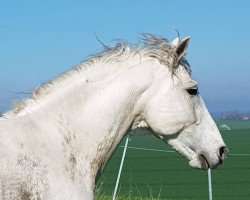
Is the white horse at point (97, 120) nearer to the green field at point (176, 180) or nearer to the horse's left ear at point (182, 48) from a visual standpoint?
the horse's left ear at point (182, 48)

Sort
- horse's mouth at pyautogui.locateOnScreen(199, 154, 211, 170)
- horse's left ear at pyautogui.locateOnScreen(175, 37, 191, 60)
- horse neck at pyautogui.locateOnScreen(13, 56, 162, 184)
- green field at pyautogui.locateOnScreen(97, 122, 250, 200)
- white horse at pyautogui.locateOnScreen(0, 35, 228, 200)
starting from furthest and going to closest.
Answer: green field at pyautogui.locateOnScreen(97, 122, 250, 200) < horse's mouth at pyautogui.locateOnScreen(199, 154, 211, 170) < horse's left ear at pyautogui.locateOnScreen(175, 37, 191, 60) < horse neck at pyautogui.locateOnScreen(13, 56, 162, 184) < white horse at pyautogui.locateOnScreen(0, 35, 228, 200)

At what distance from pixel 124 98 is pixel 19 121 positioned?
2.67 feet

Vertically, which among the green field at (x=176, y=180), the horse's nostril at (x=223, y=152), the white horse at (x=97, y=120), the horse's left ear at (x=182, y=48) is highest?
the horse's left ear at (x=182, y=48)

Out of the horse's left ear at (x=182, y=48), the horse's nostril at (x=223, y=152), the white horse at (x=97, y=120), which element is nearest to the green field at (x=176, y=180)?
the horse's nostril at (x=223, y=152)

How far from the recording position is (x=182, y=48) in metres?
4.62

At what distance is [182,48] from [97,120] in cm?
88

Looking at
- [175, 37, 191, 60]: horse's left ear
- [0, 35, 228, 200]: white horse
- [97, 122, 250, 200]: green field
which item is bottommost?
[97, 122, 250, 200]: green field

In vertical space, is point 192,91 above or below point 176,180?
above

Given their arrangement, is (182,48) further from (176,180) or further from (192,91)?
(176,180)

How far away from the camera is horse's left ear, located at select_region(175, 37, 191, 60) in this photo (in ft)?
15.0

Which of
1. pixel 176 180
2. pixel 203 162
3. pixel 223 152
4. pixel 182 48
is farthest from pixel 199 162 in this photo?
pixel 176 180

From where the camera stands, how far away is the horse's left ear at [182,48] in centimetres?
456

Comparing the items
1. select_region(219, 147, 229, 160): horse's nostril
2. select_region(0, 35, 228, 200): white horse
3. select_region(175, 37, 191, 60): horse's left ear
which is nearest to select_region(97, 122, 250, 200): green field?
select_region(219, 147, 229, 160): horse's nostril

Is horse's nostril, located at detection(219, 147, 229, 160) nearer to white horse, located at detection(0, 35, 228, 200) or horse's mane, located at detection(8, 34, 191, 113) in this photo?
white horse, located at detection(0, 35, 228, 200)
